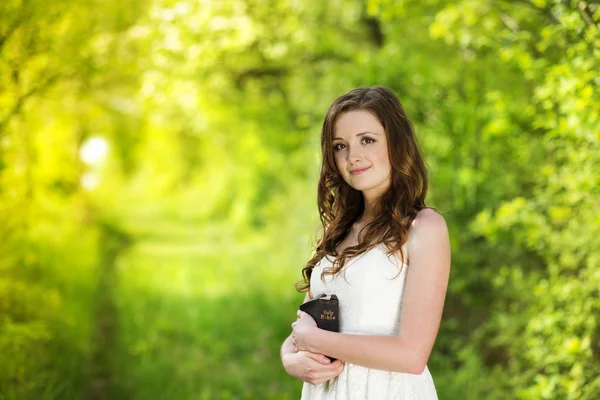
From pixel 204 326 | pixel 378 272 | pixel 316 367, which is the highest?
pixel 378 272

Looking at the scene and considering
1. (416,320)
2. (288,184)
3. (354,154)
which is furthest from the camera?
(288,184)

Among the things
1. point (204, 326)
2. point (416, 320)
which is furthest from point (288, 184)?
point (416, 320)

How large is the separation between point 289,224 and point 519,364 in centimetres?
635

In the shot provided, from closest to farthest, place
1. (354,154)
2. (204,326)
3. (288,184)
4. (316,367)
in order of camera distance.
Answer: (316,367) → (354,154) → (204,326) → (288,184)

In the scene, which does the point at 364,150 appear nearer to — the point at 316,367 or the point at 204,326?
the point at 316,367

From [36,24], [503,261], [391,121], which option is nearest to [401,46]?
[503,261]

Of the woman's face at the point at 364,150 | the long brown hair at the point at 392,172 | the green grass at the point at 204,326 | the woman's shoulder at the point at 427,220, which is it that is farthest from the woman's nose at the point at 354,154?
the green grass at the point at 204,326

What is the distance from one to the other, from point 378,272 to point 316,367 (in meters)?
0.38

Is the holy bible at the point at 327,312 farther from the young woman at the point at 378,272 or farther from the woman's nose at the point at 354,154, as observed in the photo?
the woman's nose at the point at 354,154

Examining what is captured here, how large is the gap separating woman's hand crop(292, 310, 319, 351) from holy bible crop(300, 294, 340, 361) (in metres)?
0.03

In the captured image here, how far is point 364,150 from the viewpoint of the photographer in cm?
240

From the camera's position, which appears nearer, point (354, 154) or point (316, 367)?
point (316, 367)

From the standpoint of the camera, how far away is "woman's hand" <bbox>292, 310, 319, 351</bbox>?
2.31 meters

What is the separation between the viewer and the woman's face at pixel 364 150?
2396 mm
